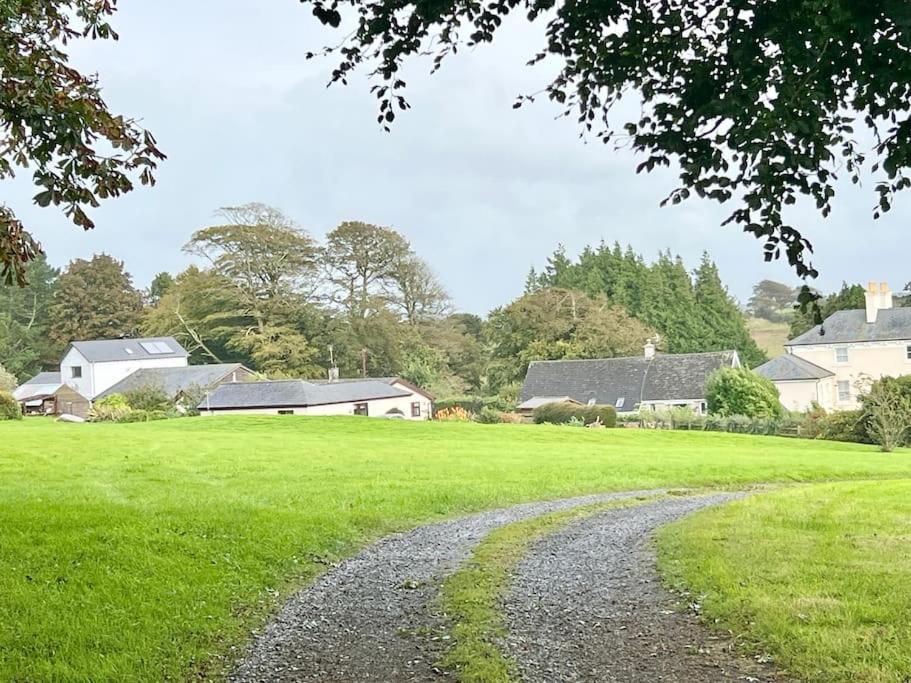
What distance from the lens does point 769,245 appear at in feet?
17.7

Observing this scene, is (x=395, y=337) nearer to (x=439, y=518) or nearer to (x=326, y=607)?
(x=439, y=518)

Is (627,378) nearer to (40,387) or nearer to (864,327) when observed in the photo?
(864,327)

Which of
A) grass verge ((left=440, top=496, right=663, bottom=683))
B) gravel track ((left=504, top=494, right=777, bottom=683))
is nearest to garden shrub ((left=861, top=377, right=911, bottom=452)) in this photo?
grass verge ((left=440, top=496, right=663, bottom=683))

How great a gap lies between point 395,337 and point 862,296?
115 ft

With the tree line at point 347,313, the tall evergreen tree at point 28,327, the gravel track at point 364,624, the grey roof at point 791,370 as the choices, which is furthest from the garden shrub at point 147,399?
the gravel track at point 364,624

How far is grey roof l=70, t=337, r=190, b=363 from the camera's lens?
59.1 metres

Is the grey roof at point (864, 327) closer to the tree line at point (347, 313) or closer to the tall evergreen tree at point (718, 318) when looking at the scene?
the tree line at point (347, 313)

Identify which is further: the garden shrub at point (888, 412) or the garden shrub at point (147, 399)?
the garden shrub at point (147, 399)

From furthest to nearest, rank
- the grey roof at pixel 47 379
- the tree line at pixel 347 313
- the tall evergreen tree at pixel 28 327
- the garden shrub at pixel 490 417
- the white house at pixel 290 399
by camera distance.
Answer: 1. the tall evergreen tree at pixel 28 327
2. the tree line at pixel 347 313
3. the grey roof at pixel 47 379
4. the garden shrub at pixel 490 417
5. the white house at pixel 290 399

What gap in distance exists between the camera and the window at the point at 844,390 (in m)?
54.3

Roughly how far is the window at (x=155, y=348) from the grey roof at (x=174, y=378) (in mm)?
4985

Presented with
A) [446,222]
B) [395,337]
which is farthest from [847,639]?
[395,337]

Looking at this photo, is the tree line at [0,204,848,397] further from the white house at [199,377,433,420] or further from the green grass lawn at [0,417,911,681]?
the green grass lawn at [0,417,911,681]

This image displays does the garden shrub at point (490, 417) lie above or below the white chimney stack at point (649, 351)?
below
